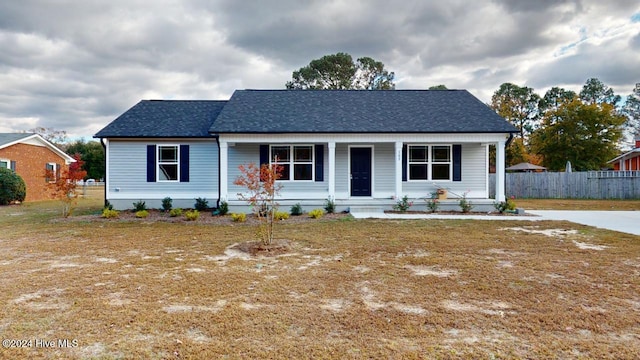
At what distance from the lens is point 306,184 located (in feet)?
45.0

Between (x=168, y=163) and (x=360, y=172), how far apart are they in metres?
7.63

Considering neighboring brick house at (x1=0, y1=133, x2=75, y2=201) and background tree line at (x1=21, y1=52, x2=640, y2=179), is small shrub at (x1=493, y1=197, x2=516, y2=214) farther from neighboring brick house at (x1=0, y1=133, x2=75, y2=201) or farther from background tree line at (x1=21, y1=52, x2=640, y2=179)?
neighboring brick house at (x1=0, y1=133, x2=75, y2=201)

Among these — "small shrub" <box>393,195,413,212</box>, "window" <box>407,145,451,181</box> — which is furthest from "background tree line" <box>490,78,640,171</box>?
"small shrub" <box>393,195,413,212</box>

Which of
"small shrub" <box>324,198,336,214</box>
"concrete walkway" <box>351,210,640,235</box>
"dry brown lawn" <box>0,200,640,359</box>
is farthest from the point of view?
"small shrub" <box>324,198,336,214</box>

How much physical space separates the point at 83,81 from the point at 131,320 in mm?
25699

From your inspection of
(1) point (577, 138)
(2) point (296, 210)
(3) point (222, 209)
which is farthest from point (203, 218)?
(1) point (577, 138)

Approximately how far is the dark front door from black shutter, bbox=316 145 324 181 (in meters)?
1.22

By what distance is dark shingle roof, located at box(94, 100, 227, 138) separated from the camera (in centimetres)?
1333

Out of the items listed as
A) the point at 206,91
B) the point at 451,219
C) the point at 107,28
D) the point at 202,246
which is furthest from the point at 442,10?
the point at 206,91

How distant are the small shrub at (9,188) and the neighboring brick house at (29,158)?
1.26 meters

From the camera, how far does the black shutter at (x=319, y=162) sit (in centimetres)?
1369

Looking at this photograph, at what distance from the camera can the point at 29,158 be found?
20.5 metres

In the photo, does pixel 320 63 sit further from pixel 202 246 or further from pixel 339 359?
pixel 339 359

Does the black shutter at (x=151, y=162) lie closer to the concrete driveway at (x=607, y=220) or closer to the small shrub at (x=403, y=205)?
the small shrub at (x=403, y=205)
